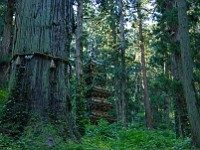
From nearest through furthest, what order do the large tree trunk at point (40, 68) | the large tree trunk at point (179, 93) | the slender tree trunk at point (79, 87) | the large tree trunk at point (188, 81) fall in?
the large tree trunk at point (40, 68) → the large tree trunk at point (188, 81) → the slender tree trunk at point (79, 87) → the large tree trunk at point (179, 93)

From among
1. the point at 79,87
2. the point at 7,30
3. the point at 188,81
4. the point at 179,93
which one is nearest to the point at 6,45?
the point at 7,30

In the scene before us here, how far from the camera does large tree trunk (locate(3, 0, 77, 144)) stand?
4.75 meters

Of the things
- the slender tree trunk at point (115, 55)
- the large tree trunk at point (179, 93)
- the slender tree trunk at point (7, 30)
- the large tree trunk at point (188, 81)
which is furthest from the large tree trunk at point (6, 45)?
the slender tree trunk at point (115, 55)

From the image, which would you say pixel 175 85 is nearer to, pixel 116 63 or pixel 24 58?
pixel 24 58

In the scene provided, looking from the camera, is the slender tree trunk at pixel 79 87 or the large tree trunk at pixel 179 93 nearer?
the slender tree trunk at pixel 79 87

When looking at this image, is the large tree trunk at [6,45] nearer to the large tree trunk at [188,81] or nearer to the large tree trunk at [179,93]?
the large tree trunk at [179,93]

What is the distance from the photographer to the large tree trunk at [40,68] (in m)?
4.75

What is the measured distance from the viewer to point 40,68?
5047 millimetres

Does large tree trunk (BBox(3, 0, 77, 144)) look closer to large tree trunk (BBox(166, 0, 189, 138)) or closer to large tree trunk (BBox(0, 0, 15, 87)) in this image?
large tree trunk (BBox(166, 0, 189, 138))

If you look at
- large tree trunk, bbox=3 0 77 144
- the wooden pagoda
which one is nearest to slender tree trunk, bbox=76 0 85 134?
large tree trunk, bbox=3 0 77 144

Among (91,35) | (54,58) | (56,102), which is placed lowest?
(56,102)

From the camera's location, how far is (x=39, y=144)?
4.34 meters

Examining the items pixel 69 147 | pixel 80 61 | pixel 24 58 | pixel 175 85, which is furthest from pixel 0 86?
pixel 69 147

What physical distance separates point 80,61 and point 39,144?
10.3 m
